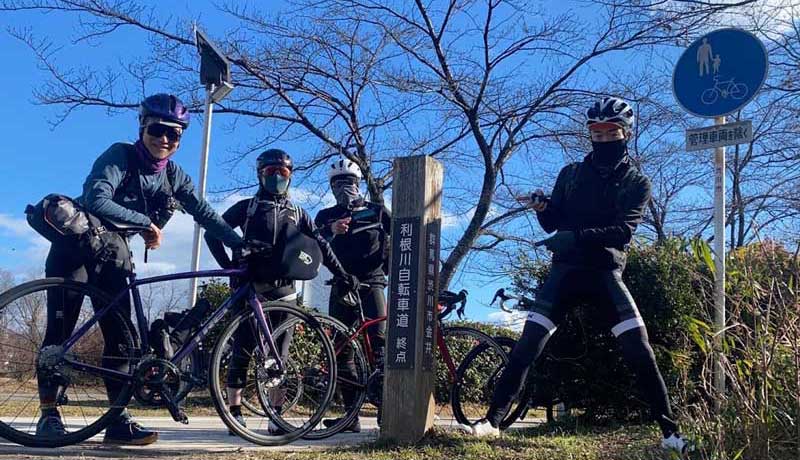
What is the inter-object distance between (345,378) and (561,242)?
5.14 ft

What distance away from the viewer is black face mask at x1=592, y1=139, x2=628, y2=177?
13.3 feet

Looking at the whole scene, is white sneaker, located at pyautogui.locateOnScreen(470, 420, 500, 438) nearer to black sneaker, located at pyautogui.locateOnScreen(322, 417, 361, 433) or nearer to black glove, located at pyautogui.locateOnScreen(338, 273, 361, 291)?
black sneaker, located at pyautogui.locateOnScreen(322, 417, 361, 433)

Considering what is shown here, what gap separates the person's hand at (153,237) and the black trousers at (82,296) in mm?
149

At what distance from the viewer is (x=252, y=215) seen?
14.6 ft

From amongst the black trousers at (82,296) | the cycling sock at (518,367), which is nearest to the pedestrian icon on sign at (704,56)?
the cycling sock at (518,367)

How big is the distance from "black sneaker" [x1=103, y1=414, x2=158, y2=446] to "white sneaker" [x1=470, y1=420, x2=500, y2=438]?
183 cm

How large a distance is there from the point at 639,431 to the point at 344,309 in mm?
2171

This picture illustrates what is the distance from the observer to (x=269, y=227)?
4.40 meters

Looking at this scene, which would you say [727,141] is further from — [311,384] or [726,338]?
[311,384]

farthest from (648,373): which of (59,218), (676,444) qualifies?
(59,218)

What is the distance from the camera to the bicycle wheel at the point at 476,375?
4711 mm

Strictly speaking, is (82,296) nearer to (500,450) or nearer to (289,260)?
(289,260)

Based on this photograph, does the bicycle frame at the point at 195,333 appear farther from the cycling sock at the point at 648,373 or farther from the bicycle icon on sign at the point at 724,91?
the bicycle icon on sign at the point at 724,91

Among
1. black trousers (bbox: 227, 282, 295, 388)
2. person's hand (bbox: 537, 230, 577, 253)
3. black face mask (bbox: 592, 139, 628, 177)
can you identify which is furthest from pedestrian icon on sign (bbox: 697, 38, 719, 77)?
black trousers (bbox: 227, 282, 295, 388)
